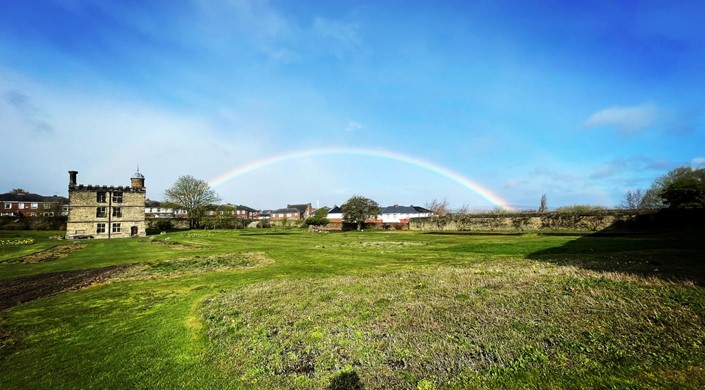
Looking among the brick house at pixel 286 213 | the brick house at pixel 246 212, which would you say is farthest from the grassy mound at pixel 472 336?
the brick house at pixel 246 212

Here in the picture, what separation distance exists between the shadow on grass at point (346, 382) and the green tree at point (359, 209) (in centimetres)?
7520

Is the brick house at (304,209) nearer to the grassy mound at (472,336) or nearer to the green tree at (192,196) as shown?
the green tree at (192,196)

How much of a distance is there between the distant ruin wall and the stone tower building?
5812 centimetres

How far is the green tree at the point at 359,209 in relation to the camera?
80.8 metres

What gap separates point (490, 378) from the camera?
5168 millimetres

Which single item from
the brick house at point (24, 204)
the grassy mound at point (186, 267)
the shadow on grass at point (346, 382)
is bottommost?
the grassy mound at point (186, 267)

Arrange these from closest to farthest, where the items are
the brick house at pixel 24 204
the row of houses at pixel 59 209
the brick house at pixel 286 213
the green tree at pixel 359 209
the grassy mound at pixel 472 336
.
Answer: the grassy mound at pixel 472 336 → the green tree at pixel 359 209 → the row of houses at pixel 59 209 → the brick house at pixel 24 204 → the brick house at pixel 286 213

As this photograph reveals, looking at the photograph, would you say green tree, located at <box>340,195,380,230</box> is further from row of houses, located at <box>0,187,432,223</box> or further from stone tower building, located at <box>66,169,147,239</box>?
stone tower building, located at <box>66,169,147,239</box>

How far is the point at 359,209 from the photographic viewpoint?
265ft

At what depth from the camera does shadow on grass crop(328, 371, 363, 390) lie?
5.14 meters

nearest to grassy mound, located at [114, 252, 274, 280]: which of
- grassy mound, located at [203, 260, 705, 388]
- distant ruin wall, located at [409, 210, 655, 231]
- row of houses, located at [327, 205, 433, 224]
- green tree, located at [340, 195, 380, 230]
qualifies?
grassy mound, located at [203, 260, 705, 388]

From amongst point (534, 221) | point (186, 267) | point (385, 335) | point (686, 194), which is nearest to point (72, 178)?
point (186, 267)

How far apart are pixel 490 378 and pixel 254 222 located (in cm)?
10159

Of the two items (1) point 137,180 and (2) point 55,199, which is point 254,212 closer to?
(2) point 55,199
